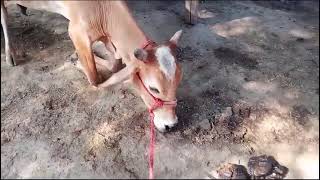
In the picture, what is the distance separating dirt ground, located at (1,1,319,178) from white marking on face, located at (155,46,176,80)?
3.09 feet

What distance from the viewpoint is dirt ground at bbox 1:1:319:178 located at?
14.0 ft

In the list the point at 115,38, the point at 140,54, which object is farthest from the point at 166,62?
the point at 115,38

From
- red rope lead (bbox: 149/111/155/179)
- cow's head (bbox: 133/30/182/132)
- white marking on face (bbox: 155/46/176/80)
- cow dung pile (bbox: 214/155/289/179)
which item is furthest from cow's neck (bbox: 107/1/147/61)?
cow dung pile (bbox: 214/155/289/179)

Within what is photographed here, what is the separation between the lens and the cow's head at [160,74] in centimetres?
387

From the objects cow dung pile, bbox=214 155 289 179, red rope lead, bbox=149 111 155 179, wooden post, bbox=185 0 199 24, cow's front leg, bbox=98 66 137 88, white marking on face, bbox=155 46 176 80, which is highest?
white marking on face, bbox=155 46 176 80

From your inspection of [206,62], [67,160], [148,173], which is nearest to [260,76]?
[206,62]

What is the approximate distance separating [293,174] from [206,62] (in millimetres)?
2126

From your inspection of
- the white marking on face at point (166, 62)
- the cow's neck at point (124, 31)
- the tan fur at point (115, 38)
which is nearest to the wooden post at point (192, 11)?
the tan fur at point (115, 38)

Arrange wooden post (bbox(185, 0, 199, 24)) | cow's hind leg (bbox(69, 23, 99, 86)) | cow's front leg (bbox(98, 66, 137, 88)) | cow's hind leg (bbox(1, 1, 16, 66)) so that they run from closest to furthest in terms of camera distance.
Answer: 1. cow's front leg (bbox(98, 66, 137, 88))
2. cow's hind leg (bbox(69, 23, 99, 86))
3. cow's hind leg (bbox(1, 1, 16, 66))
4. wooden post (bbox(185, 0, 199, 24))

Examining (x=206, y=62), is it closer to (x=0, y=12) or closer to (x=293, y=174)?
(x=293, y=174)

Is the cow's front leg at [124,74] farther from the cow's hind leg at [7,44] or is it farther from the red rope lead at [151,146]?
the cow's hind leg at [7,44]

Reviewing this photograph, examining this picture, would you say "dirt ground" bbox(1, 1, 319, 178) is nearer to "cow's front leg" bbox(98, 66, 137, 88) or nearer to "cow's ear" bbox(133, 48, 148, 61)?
"cow's front leg" bbox(98, 66, 137, 88)

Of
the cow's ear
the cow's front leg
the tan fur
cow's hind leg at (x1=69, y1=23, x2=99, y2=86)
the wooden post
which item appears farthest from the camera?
the wooden post

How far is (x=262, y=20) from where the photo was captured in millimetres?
6895
